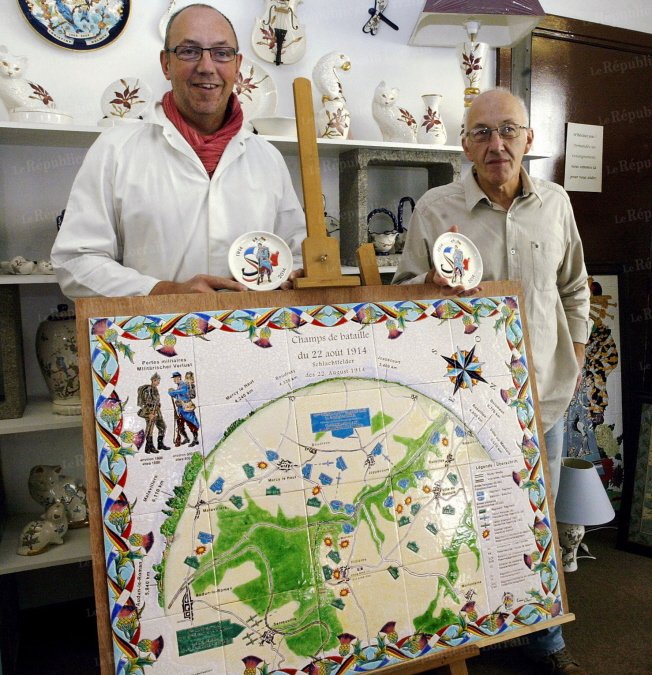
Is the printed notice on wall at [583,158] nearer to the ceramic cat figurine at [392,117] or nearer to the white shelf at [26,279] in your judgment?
the ceramic cat figurine at [392,117]

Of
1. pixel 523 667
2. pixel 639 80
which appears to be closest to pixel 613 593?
pixel 523 667

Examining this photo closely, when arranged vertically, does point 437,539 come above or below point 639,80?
below

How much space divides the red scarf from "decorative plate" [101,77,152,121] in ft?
1.90

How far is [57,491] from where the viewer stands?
2.09 m

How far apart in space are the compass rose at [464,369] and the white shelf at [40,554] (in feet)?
4.06

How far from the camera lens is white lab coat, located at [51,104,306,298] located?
1462 mm

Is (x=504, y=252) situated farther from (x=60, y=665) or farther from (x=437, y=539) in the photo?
(x=60, y=665)

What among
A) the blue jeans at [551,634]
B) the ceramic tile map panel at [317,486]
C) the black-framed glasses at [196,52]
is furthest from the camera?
the blue jeans at [551,634]

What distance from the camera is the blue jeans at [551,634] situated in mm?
1810

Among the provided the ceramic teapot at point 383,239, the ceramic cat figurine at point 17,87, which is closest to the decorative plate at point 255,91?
the ceramic teapot at point 383,239

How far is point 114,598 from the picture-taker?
106cm

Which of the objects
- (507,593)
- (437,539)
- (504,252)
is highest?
(504,252)

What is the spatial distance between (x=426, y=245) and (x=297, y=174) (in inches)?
35.2

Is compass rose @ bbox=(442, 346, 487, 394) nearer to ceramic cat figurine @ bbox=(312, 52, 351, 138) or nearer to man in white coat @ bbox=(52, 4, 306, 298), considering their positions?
man in white coat @ bbox=(52, 4, 306, 298)
